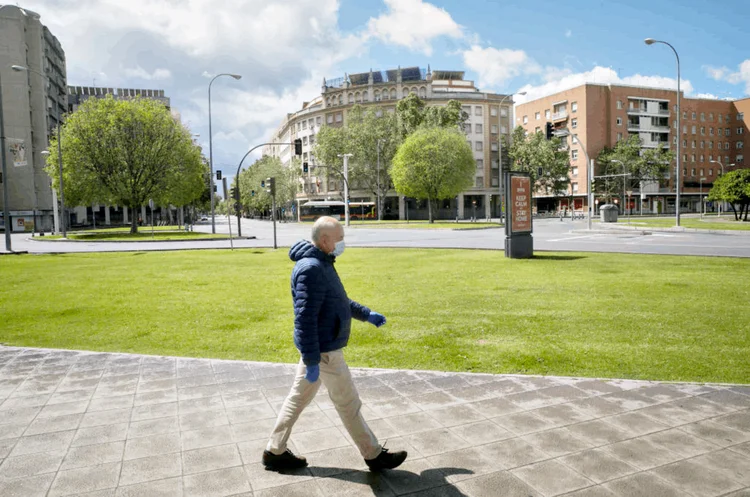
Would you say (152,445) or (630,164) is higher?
(630,164)

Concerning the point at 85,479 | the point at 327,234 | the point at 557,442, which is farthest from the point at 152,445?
the point at 557,442

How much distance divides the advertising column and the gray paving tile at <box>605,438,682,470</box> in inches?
495

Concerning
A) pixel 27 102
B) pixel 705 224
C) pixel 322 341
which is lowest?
pixel 705 224

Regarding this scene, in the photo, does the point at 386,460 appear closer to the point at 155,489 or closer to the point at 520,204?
the point at 155,489

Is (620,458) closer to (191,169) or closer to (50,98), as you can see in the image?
(191,169)

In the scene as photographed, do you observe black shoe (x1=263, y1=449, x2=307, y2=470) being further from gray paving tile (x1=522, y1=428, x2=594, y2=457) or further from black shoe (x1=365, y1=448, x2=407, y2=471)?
gray paving tile (x1=522, y1=428, x2=594, y2=457)

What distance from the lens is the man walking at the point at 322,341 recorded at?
325cm

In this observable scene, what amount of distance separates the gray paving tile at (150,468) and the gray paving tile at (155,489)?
0.20 feet

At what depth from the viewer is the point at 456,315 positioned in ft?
27.2

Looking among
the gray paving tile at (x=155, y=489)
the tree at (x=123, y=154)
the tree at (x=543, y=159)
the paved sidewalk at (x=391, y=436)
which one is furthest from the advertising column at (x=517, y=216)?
the tree at (x=543, y=159)

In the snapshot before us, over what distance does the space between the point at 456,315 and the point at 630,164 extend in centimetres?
7673

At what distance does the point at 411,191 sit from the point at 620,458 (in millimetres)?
49415

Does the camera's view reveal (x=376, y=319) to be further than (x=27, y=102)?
No

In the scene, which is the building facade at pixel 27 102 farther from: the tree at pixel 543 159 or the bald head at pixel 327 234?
the bald head at pixel 327 234
